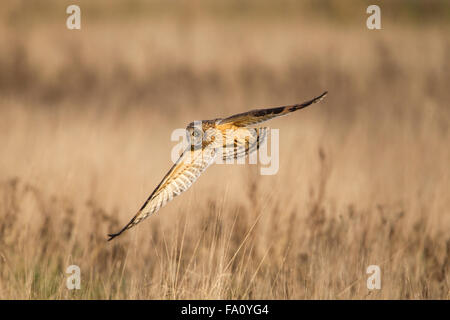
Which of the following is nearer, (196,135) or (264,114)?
(264,114)

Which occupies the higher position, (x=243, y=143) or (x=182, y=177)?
(x=243, y=143)

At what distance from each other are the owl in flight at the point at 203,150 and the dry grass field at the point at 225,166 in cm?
10

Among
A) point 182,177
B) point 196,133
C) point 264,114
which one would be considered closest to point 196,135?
point 196,133

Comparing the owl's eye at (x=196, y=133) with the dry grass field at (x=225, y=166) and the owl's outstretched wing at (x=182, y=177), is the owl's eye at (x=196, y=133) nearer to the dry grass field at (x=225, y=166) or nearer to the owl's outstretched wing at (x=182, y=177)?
the owl's outstretched wing at (x=182, y=177)

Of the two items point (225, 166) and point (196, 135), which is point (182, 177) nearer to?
point (196, 135)

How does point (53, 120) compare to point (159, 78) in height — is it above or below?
below

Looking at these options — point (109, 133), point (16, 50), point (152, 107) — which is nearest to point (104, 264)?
point (109, 133)

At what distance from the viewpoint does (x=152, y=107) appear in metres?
7.63

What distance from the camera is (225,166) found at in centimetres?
516

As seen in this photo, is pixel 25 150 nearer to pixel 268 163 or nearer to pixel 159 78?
pixel 268 163

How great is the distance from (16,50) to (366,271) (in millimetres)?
6563

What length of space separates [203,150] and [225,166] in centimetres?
255

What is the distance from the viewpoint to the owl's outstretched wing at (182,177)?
2.55 meters

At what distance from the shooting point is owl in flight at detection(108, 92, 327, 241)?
2.54 m
